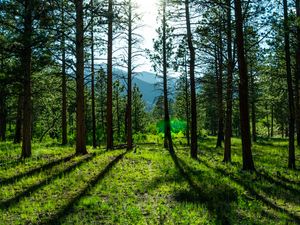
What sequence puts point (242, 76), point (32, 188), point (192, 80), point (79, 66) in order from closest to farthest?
point (32, 188) < point (242, 76) < point (79, 66) < point (192, 80)

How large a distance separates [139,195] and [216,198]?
1.97 meters

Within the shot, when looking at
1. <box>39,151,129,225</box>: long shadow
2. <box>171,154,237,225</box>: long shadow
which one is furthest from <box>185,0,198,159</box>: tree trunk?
<box>171,154,237,225</box>: long shadow

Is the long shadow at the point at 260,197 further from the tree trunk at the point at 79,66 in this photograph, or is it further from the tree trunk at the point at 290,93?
the tree trunk at the point at 79,66

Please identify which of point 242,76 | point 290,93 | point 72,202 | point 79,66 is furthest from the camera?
point 79,66

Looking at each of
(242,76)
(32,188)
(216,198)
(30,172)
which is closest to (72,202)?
(32,188)

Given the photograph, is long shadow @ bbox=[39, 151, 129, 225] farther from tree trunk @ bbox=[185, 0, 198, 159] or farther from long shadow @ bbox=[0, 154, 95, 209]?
tree trunk @ bbox=[185, 0, 198, 159]

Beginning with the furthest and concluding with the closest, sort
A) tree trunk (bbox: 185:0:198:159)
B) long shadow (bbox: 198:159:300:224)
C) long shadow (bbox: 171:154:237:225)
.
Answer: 1. tree trunk (bbox: 185:0:198:159)
2. long shadow (bbox: 198:159:300:224)
3. long shadow (bbox: 171:154:237:225)

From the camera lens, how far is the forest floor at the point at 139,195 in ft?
23.8

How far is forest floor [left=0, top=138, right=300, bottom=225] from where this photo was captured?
725 cm

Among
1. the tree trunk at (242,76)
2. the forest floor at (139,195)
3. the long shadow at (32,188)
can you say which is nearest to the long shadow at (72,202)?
→ the forest floor at (139,195)

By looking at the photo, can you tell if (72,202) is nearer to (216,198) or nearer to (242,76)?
(216,198)

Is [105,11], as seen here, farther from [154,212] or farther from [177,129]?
[177,129]

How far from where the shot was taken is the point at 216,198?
8977 millimetres

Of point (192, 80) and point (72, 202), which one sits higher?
point (192, 80)
